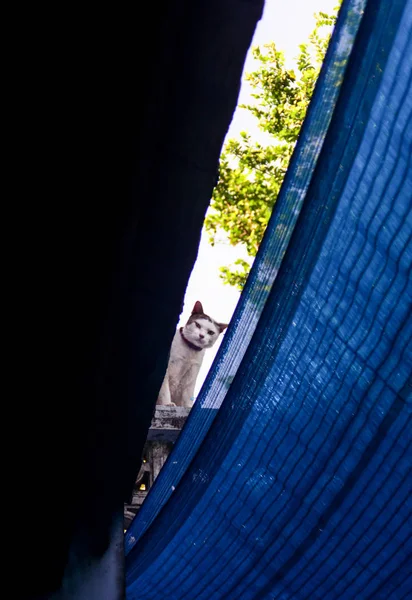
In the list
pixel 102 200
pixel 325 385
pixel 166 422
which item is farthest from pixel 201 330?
pixel 102 200

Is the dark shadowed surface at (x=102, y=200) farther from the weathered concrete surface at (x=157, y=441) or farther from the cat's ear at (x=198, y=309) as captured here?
the cat's ear at (x=198, y=309)

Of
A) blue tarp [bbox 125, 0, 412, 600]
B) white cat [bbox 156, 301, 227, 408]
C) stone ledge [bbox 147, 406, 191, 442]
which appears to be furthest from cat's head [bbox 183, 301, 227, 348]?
blue tarp [bbox 125, 0, 412, 600]

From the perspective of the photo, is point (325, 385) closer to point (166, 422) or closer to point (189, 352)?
point (166, 422)

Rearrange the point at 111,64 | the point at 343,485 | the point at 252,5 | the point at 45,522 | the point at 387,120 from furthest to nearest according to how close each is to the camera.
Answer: the point at 343,485
the point at 45,522
the point at 387,120
the point at 252,5
the point at 111,64

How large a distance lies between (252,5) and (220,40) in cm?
9

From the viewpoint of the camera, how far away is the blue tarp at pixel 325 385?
1.42m

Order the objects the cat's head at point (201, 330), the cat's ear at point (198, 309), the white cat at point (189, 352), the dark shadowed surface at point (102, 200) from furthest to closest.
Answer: the cat's ear at point (198, 309), the cat's head at point (201, 330), the white cat at point (189, 352), the dark shadowed surface at point (102, 200)

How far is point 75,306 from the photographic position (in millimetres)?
1176

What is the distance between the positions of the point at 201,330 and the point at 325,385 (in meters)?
5.40

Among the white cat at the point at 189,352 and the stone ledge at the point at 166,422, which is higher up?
the white cat at the point at 189,352

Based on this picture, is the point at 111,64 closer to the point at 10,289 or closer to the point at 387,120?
the point at 10,289

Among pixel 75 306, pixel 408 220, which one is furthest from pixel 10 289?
pixel 408 220

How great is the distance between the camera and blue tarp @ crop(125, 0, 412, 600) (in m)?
1.42

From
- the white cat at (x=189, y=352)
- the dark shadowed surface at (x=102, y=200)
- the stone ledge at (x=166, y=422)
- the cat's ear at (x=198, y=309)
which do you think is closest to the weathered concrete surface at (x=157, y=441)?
the stone ledge at (x=166, y=422)
